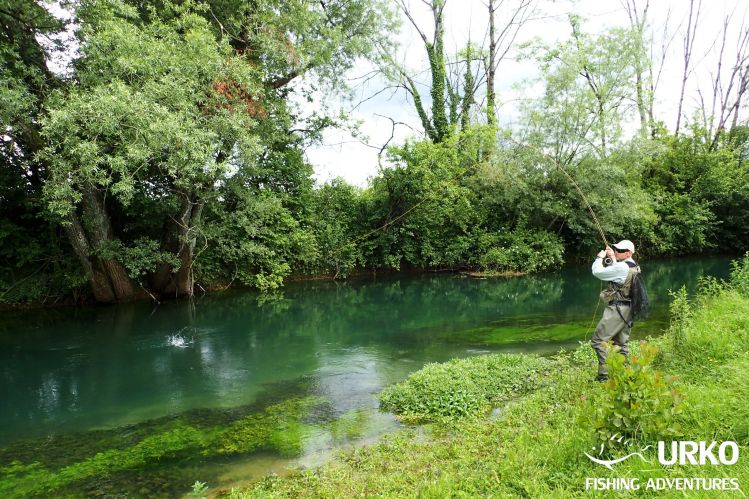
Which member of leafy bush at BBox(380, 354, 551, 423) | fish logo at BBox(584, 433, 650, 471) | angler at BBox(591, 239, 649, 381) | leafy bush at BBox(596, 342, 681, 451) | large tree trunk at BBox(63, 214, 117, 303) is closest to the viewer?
fish logo at BBox(584, 433, 650, 471)

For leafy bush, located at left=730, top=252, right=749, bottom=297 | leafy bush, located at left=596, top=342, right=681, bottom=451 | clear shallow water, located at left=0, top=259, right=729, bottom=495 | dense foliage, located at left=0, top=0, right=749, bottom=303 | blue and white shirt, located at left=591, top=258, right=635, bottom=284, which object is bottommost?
clear shallow water, located at left=0, top=259, right=729, bottom=495

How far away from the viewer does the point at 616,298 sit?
21.4ft

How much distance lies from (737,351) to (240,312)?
13611mm

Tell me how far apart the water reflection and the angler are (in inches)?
136

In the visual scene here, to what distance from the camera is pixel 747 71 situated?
32.7 m

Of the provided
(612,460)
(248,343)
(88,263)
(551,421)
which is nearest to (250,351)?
(248,343)

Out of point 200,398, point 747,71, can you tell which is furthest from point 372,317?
point 747,71

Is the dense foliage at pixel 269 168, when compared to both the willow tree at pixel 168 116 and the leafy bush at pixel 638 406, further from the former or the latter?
the leafy bush at pixel 638 406

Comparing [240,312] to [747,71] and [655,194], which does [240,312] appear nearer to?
[655,194]

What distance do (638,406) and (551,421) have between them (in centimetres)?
173

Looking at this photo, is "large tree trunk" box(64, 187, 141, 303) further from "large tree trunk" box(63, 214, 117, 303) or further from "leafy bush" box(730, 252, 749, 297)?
"leafy bush" box(730, 252, 749, 297)

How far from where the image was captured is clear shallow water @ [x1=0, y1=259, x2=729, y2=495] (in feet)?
22.9

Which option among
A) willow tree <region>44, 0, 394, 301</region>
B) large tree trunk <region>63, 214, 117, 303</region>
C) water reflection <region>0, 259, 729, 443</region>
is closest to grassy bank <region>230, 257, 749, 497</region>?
water reflection <region>0, 259, 729, 443</region>

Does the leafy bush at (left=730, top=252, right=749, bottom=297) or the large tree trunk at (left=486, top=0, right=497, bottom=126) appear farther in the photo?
the large tree trunk at (left=486, top=0, right=497, bottom=126)
